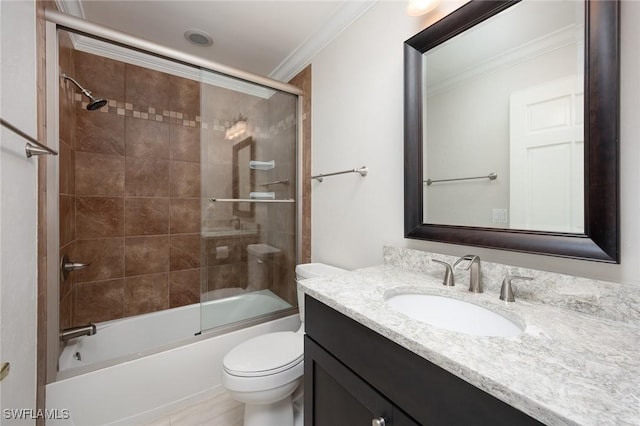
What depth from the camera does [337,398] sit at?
818mm

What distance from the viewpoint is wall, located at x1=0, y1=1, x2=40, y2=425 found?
2.73ft

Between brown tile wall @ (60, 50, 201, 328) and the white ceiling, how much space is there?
39cm

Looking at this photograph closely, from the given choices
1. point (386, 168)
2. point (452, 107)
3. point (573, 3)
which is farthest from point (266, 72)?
point (573, 3)

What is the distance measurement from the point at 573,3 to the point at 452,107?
1.36ft

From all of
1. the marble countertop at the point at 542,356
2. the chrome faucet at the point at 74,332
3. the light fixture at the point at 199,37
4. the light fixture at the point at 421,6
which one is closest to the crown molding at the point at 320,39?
the light fixture at the point at 421,6

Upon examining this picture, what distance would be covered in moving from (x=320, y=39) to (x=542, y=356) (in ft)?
6.60

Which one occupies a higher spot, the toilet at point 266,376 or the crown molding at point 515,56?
the crown molding at point 515,56

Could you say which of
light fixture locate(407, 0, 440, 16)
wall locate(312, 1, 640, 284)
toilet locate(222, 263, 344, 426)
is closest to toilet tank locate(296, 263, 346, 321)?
wall locate(312, 1, 640, 284)

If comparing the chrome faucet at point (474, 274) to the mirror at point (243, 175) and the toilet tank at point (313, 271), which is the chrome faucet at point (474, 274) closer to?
the toilet tank at point (313, 271)

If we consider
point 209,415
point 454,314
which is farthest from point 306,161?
point 209,415

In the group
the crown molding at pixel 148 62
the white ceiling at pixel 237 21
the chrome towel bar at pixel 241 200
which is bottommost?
the chrome towel bar at pixel 241 200

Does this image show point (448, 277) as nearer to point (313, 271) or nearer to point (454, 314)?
point (454, 314)

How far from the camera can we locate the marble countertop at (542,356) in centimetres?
39

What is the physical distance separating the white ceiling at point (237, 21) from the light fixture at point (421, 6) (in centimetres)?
44
